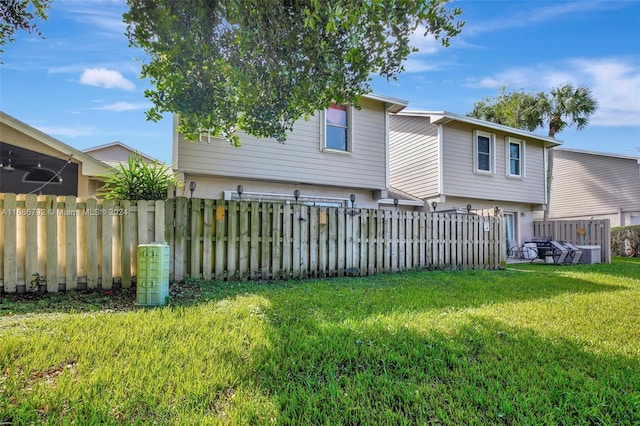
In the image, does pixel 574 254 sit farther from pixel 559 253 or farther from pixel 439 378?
pixel 439 378

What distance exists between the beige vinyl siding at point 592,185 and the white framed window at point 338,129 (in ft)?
54.7

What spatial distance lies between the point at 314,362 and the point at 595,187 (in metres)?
23.2

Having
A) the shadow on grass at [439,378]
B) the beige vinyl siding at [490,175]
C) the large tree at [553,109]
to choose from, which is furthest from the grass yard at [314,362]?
the large tree at [553,109]

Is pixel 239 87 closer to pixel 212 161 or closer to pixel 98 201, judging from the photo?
pixel 98 201

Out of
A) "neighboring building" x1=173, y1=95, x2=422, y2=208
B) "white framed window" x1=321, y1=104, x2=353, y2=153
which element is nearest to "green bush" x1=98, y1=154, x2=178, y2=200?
"neighboring building" x1=173, y1=95, x2=422, y2=208

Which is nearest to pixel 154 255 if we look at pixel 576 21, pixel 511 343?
pixel 511 343

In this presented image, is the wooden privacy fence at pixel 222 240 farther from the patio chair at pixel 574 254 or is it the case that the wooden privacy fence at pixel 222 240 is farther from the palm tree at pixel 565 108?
the palm tree at pixel 565 108

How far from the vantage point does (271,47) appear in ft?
14.7

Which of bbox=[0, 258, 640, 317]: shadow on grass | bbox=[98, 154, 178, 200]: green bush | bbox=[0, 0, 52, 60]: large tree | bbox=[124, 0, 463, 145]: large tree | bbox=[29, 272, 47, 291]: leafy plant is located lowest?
bbox=[0, 258, 640, 317]: shadow on grass

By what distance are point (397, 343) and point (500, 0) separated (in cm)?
809

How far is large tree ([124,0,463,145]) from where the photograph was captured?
4.30m

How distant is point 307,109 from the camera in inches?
216

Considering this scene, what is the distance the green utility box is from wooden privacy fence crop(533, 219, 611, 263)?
15.5 m

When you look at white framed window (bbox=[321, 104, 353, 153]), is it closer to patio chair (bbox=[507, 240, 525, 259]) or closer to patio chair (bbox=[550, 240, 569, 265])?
patio chair (bbox=[550, 240, 569, 265])
